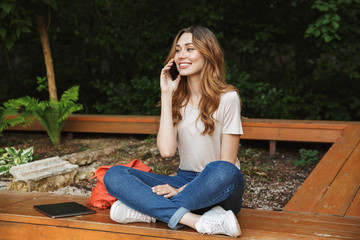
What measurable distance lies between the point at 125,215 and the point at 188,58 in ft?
3.51

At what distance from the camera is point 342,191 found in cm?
319

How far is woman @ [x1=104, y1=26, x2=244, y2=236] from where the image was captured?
7.55 feet

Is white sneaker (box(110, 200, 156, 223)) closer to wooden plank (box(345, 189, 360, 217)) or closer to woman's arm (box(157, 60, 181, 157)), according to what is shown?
woman's arm (box(157, 60, 181, 157))

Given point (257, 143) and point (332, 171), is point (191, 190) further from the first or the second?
point (257, 143)

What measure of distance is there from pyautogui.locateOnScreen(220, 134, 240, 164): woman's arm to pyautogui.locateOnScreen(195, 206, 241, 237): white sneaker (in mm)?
424

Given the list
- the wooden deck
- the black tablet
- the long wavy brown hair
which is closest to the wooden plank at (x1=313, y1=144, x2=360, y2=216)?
the wooden deck

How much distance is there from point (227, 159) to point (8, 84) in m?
7.38

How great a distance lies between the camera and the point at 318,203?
116 inches

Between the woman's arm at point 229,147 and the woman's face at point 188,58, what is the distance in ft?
1.62

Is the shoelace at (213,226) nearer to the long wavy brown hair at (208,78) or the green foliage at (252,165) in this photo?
the long wavy brown hair at (208,78)

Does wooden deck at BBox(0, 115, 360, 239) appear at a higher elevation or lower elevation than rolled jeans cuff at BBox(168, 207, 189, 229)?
lower

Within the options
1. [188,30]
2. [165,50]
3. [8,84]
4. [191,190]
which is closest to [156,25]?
[165,50]

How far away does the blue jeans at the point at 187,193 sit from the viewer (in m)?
2.30

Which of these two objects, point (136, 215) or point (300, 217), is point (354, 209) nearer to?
point (300, 217)
